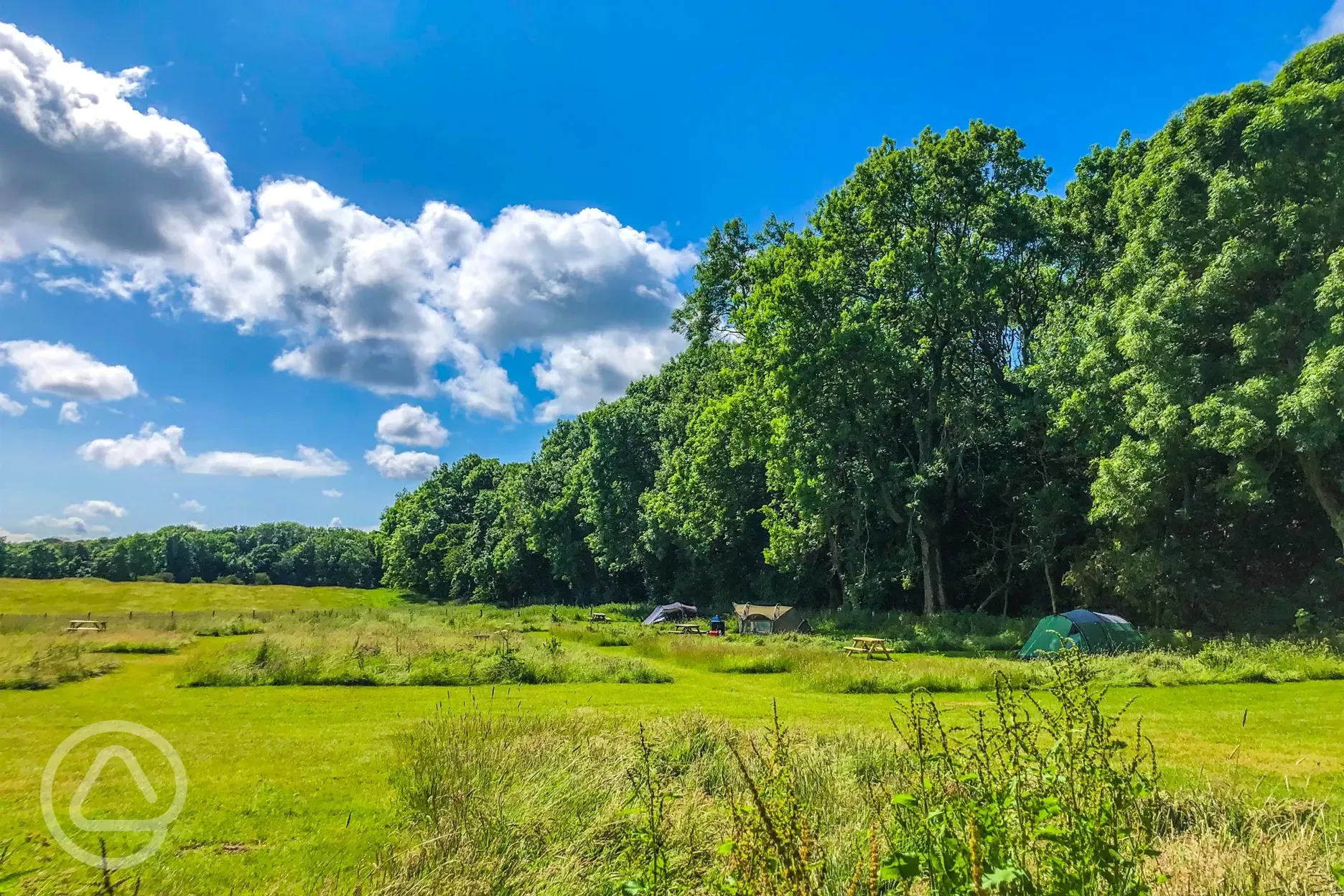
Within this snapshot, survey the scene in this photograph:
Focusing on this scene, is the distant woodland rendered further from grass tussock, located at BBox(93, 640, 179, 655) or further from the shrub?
grass tussock, located at BBox(93, 640, 179, 655)

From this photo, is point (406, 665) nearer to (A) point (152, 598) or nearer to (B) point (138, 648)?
(B) point (138, 648)

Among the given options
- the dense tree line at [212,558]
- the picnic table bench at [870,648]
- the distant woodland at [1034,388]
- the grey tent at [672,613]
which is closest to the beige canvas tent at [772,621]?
the distant woodland at [1034,388]

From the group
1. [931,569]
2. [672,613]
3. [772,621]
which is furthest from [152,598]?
[931,569]

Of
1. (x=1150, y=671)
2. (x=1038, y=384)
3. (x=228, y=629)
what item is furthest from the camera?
(x=228, y=629)

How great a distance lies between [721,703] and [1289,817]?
1096 cm

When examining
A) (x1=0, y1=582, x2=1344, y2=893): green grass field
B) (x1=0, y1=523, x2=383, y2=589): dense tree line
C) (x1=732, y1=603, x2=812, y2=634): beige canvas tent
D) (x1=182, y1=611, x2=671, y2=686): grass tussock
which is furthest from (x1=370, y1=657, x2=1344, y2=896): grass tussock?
(x1=0, y1=523, x2=383, y2=589): dense tree line

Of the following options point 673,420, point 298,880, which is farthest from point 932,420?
point 298,880

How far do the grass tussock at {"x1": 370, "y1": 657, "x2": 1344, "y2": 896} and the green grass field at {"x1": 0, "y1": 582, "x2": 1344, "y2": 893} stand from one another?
63cm

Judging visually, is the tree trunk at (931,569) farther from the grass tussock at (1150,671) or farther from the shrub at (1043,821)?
the shrub at (1043,821)

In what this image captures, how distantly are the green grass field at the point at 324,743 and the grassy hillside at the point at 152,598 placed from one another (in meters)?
42.5

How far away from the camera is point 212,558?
385 ft

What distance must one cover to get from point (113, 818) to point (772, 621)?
30544 mm

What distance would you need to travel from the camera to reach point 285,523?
502ft

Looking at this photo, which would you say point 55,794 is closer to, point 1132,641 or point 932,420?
point 1132,641
